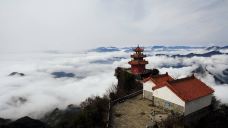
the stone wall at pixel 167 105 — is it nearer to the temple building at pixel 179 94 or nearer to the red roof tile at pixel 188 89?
the temple building at pixel 179 94

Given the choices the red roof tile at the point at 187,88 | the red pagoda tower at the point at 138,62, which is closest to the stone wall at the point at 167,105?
the red roof tile at the point at 187,88

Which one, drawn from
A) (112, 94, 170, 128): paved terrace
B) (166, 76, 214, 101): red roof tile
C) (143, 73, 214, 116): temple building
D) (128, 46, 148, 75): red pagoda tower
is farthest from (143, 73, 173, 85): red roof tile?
(128, 46, 148, 75): red pagoda tower

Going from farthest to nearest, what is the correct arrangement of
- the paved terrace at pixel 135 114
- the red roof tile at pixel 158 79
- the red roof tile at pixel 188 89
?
1. the red roof tile at pixel 158 79
2. the red roof tile at pixel 188 89
3. the paved terrace at pixel 135 114

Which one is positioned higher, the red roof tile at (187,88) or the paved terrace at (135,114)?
the red roof tile at (187,88)

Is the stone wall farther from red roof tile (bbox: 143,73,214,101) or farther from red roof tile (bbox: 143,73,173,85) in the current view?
red roof tile (bbox: 143,73,173,85)

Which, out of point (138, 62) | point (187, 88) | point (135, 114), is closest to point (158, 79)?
point (187, 88)

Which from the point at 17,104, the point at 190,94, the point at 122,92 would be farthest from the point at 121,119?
the point at 17,104
